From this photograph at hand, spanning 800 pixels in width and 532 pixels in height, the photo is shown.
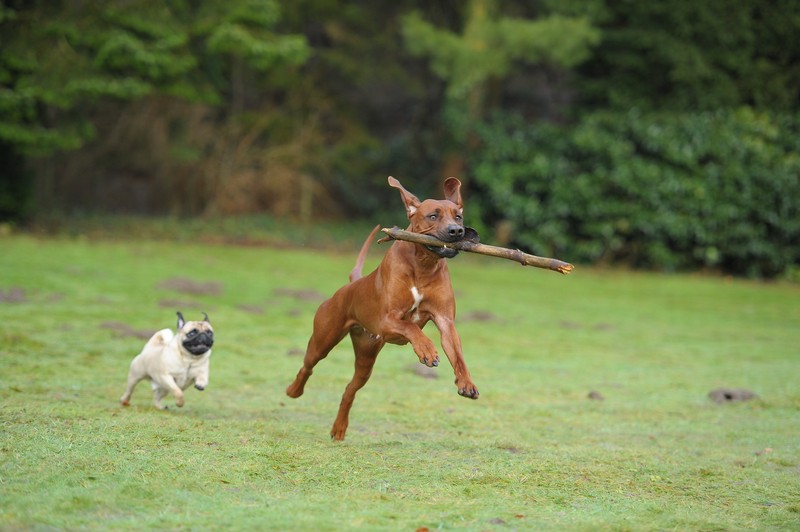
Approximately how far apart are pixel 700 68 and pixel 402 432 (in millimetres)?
17307

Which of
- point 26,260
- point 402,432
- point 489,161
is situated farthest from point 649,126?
point 402,432

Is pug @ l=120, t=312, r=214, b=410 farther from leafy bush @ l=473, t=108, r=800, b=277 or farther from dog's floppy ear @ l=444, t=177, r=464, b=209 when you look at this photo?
leafy bush @ l=473, t=108, r=800, b=277

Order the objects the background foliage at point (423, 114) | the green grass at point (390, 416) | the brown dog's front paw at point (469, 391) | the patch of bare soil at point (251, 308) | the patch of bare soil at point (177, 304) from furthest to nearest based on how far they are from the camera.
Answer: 1. the background foliage at point (423, 114)
2. the patch of bare soil at point (251, 308)
3. the patch of bare soil at point (177, 304)
4. the brown dog's front paw at point (469, 391)
5. the green grass at point (390, 416)

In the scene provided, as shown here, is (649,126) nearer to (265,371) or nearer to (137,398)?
(265,371)

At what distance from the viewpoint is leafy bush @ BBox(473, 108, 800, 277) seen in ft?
72.5

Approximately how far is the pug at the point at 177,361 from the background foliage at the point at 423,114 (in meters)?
12.6

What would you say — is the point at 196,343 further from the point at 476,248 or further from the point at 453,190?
the point at 476,248

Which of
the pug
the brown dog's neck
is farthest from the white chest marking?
the pug

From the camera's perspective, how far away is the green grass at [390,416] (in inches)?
241

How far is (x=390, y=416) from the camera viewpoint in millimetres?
9453

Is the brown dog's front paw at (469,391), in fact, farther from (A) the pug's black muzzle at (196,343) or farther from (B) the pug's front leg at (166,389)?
(B) the pug's front leg at (166,389)

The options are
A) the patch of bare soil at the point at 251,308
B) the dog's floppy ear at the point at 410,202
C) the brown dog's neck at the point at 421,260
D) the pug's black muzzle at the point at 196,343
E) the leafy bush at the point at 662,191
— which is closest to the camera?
the brown dog's neck at the point at 421,260

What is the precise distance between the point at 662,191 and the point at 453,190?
615 inches

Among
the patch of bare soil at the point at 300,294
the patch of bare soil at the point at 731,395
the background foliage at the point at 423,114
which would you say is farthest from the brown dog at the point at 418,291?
the background foliage at the point at 423,114
